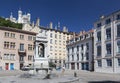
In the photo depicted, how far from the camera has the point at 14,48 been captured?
62031 millimetres

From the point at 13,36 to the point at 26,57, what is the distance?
7.40 m

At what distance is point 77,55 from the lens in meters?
70.8

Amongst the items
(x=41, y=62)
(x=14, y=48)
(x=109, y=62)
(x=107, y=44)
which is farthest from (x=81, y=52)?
(x=41, y=62)

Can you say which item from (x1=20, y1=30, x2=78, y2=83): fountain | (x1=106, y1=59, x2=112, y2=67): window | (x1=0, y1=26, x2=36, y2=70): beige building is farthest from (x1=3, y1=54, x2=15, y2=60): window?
(x1=20, y1=30, x2=78, y2=83): fountain

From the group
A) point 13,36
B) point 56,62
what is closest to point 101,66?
point 13,36

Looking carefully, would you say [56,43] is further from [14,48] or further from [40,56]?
[40,56]

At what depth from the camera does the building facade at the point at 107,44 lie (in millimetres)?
47812

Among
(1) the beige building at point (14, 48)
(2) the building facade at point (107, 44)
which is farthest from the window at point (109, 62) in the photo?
(1) the beige building at point (14, 48)

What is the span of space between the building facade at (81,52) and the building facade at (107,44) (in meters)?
6.07

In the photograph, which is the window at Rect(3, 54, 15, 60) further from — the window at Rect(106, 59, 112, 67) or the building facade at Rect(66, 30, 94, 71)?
the window at Rect(106, 59, 112, 67)

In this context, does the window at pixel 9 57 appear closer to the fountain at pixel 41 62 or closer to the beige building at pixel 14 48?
Answer: the beige building at pixel 14 48

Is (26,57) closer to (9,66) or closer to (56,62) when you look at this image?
(9,66)

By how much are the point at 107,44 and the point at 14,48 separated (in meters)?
27.1

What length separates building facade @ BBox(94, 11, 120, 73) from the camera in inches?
1882
